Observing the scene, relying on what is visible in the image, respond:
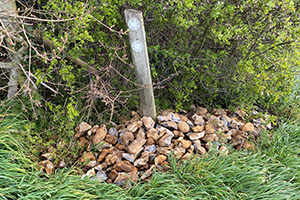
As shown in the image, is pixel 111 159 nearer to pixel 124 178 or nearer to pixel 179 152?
pixel 124 178

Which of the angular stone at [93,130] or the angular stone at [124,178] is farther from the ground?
the angular stone at [93,130]

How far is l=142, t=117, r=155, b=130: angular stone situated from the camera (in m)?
2.80

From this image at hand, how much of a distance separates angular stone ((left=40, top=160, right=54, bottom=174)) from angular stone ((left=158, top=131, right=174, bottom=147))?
1.12 m

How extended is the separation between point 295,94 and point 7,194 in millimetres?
4228

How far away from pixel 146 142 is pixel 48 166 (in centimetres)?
101

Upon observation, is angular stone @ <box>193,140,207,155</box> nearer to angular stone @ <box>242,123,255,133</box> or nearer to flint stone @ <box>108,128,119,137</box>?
angular stone @ <box>242,123,255,133</box>

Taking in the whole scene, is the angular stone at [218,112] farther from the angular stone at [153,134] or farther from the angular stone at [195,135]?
the angular stone at [153,134]

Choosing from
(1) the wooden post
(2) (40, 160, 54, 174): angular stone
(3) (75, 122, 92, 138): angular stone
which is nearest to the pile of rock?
(3) (75, 122, 92, 138): angular stone

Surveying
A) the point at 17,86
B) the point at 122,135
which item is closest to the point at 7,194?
the point at 122,135

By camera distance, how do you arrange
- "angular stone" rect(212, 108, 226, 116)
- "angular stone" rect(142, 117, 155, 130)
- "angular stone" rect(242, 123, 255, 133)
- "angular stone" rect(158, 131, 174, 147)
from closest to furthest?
"angular stone" rect(158, 131, 174, 147)
"angular stone" rect(142, 117, 155, 130)
"angular stone" rect(242, 123, 255, 133)
"angular stone" rect(212, 108, 226, 116)

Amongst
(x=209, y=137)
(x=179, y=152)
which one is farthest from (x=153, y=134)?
(x=209, y=137)

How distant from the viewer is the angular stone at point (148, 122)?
2.80m

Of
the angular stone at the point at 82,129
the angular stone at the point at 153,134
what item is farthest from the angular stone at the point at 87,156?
the angular stone at the point at 153,134

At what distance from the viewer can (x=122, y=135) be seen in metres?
2.75
